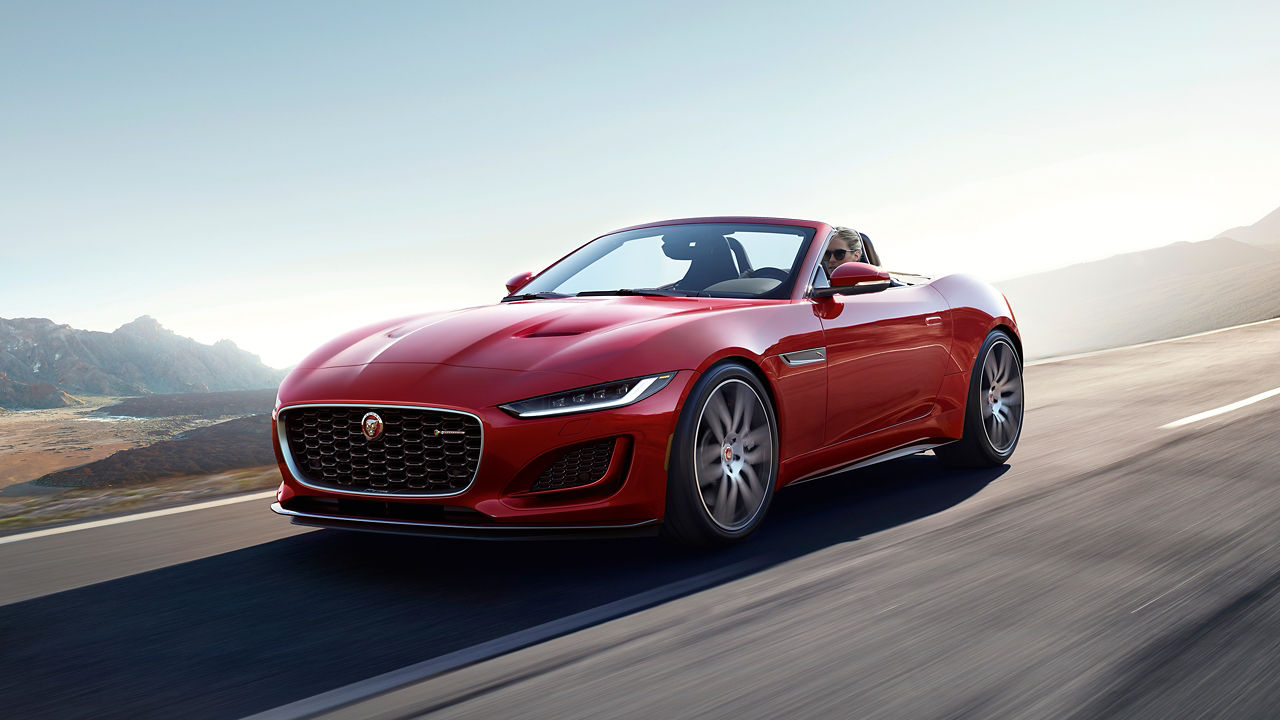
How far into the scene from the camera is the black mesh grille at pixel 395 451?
146 inches

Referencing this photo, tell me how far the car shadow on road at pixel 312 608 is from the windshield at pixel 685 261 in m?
1.10

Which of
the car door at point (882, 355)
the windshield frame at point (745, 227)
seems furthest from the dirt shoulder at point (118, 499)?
the car door at point (882, 355)

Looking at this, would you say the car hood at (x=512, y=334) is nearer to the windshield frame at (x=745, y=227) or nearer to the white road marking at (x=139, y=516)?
the windshield frame at (x=745, y=227)

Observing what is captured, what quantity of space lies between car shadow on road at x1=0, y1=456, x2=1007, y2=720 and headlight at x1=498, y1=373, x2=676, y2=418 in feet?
1.95

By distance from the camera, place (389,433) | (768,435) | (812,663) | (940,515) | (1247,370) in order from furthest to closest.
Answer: (1247,370) < (940,515) < (768,435) < (389,433) < (812,663)

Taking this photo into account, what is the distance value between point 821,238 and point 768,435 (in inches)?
51.3

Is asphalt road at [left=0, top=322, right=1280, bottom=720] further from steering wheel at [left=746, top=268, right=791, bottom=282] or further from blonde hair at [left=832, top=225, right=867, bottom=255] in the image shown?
blonde hair at [left=832, top=225, right=867, bottom=255]

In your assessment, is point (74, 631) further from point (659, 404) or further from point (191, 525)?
point (659, 404)

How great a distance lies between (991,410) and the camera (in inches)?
234

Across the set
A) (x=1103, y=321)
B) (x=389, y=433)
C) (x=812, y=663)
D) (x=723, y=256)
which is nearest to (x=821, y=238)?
(x=723, y=256)

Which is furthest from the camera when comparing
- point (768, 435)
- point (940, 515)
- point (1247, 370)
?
point (1247, 370)

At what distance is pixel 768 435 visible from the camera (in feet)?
14.1

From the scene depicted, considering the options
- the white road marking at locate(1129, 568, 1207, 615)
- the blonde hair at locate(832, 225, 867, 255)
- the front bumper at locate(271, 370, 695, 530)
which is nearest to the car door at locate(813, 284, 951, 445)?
the blonde hair at locate(832, 225, 867, 255)

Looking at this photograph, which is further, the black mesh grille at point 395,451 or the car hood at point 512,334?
the car hood at point 512,334
